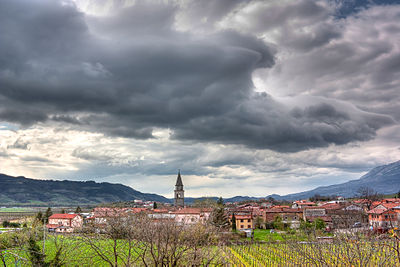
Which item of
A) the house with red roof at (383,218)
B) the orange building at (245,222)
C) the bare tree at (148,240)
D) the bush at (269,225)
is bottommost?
the bush at (269,225)

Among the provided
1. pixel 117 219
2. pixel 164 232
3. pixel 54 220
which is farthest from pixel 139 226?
pixel 54 220

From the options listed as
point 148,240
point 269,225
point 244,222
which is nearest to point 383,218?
point 269,225

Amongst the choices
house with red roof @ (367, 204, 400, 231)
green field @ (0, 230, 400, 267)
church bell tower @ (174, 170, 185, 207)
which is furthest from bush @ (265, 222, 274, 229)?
church bell tower @ (174, 170, 185, 207)

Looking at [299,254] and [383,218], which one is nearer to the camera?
[299,254]

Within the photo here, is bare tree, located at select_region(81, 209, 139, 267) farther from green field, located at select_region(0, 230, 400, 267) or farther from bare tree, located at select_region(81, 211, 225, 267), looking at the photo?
green field, located at select_region(0, 230, 400, 267)

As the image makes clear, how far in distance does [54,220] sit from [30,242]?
6567 cm

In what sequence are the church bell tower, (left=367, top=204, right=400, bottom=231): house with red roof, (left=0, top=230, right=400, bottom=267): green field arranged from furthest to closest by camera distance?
1. the church bell tower
2. (left=367, top=204, right=400, bottom=231): house with red roof
3. (left=0, top=230, right=400, bottom=267): green field

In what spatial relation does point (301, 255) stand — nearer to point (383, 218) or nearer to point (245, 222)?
point (383, 218)

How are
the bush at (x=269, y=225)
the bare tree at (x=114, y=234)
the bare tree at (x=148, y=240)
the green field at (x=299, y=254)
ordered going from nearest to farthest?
the green field at (x=299, y=254)
the bare tree at (x=148, y=240)
the bare tree at (x=114, y=234)
the bush at (x=269, y=225)

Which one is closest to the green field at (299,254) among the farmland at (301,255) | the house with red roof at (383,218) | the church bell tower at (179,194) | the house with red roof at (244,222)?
the farmland at (301,255)

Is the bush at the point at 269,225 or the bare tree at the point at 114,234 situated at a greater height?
the bare tree at the point at 114,234

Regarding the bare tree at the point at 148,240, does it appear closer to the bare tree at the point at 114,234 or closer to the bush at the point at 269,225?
the bare tree at the point at 114,234

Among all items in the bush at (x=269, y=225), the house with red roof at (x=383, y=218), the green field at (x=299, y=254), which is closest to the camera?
the green field at (x=299, y=254)

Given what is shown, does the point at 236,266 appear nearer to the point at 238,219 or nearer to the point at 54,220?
the point at 238,219
